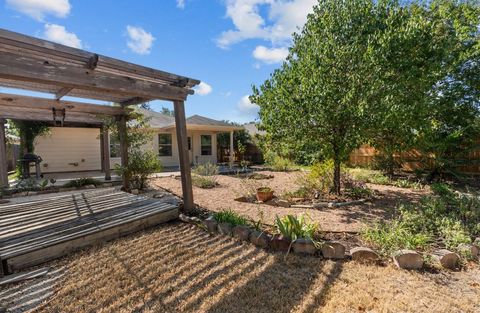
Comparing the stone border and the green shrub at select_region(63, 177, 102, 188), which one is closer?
the stone border

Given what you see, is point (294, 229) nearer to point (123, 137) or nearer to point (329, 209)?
point (329, 209)

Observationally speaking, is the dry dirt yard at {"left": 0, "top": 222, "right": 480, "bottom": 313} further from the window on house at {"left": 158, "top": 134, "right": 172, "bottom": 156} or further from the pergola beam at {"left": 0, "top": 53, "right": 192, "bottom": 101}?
the window on house at {"left": 158, "top": 134, "right": 172, "bottom": 156}

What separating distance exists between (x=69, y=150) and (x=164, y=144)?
4817 millimetres

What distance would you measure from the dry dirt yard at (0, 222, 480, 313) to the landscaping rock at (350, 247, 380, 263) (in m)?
0.13

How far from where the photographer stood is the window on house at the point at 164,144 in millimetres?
15053

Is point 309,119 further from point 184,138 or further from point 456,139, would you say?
point 456,139

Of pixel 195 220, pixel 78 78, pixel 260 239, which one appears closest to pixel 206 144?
pixel 195 220

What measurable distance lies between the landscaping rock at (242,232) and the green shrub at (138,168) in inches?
179

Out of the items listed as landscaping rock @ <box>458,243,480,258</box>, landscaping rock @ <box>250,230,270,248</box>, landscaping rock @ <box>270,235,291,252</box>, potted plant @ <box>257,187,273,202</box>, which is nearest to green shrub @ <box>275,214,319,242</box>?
landscaping rock @ <box>270,235,291,252</box>

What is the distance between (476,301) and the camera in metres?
2.44

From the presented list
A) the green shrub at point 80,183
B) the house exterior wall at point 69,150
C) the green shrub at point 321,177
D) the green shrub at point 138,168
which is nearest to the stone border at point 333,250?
the green shrub at point 321,177

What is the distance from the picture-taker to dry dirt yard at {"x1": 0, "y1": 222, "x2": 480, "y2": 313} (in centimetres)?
238

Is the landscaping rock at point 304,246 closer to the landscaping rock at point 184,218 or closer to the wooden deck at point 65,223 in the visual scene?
the landscaping rock at point 184,218

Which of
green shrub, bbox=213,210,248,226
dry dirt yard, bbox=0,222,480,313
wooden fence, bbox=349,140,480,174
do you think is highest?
wooden fence, bbox=349,140,480,174
